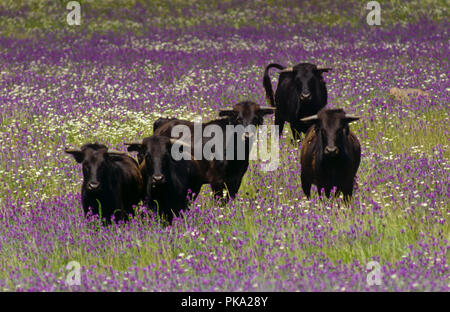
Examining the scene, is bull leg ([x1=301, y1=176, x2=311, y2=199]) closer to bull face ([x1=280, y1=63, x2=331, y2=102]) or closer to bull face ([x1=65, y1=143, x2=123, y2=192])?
bull face ([x1=65, y1=143, x2=123, y2=192])

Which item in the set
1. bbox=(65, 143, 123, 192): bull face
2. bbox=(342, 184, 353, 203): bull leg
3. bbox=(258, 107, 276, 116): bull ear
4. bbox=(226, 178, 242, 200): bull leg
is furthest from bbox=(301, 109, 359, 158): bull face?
bbox=(65, 143, 123, 192): bull face

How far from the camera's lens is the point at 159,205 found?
8.55 metres

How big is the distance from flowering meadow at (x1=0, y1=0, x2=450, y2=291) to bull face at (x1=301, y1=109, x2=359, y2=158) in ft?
2.10

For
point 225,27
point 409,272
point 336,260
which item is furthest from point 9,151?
point 225,27

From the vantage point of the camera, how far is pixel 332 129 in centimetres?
855

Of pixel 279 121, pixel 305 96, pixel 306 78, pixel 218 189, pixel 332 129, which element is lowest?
pixel 218 189

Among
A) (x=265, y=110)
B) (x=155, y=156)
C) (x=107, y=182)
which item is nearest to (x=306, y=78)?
(x=265, y=110)

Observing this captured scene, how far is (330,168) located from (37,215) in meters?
3.67

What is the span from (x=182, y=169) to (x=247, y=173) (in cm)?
219

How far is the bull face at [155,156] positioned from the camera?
8.22 m

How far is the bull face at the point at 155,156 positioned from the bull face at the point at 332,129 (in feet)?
5.57

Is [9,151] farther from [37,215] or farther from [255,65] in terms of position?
[255,65]

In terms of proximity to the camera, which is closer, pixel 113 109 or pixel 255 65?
pixel 113 109

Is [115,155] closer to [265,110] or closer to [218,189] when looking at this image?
[218,189]
